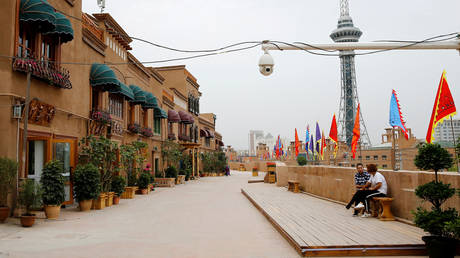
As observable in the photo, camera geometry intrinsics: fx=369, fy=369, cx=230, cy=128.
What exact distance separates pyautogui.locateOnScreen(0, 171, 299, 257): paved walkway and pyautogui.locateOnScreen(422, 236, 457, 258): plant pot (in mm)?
2234

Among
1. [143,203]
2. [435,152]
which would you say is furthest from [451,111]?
[143,203]

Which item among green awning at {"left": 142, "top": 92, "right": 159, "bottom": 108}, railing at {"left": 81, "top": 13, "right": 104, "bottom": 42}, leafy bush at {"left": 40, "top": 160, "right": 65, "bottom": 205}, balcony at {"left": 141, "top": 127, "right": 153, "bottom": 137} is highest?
railing at {"left": 81, "top": 13, "right": 104, "bottom": 42}

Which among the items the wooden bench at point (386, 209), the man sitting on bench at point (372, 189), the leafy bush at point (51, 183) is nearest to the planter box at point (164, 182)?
the leafy bush at point (51, 183)

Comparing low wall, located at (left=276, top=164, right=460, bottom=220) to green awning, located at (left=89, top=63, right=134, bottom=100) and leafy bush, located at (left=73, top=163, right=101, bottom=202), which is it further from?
green awning, located at (left=89, top=63, right=134, bottom=100)

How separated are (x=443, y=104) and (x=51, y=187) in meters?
12.4

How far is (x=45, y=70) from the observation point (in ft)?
36.4

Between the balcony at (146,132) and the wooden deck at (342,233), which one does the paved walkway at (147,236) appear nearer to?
the wooden deck at (342,233)

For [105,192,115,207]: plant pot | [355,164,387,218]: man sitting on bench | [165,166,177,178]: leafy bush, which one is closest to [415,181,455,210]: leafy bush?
[355,164,387,218]: man sitting on bench

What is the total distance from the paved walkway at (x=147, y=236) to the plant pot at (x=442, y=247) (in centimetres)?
223

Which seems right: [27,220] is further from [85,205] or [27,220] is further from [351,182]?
[351,182]

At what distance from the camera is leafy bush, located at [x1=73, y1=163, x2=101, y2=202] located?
39.1 feet

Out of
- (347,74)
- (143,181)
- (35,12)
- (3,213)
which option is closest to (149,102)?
(143,181)

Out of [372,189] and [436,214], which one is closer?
[436,214]

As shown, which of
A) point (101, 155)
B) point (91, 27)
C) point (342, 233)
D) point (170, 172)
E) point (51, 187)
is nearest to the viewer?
point (342, 233)
